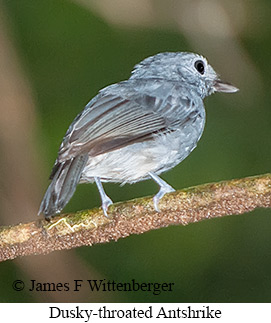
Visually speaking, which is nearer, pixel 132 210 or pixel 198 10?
pixel 132 210

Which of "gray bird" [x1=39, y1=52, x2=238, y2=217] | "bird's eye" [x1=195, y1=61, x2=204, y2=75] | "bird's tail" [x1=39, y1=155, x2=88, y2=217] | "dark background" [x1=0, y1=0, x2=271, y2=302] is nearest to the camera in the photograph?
"bird's tail" [x1=39, y1=155, x2=88, y2=217]

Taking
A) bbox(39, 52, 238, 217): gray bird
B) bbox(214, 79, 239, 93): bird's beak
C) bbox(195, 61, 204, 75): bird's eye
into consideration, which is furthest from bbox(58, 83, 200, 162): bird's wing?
bbox(214, 79, 239, 93): bird's beak

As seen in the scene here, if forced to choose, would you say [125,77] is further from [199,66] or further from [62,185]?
[62,185]

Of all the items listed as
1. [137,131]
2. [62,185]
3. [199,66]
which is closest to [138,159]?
[137,131]

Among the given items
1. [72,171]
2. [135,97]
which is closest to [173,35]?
[135,97]

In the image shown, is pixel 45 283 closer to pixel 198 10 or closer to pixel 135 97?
pixel 135 97

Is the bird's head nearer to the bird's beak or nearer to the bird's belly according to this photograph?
the bird's beak
